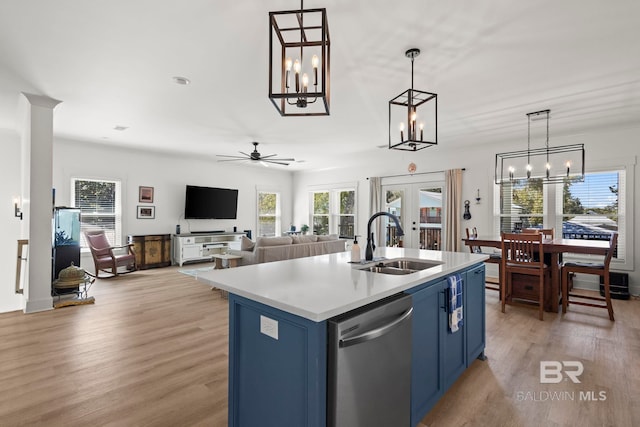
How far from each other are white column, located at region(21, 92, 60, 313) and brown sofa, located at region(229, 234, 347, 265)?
7.98 feet

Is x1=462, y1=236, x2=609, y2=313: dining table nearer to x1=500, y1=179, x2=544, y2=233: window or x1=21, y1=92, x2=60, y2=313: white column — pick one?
x1=500, y1=179, x2=544, y2=233: window

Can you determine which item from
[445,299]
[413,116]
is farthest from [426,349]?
[413,116]

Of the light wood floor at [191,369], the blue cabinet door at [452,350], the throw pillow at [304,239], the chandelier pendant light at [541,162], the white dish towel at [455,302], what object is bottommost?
the light wood floor at [191,369]

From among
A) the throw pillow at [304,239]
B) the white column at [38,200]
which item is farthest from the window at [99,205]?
the throw pillow at [304,239]

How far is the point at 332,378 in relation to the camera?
4.26ft

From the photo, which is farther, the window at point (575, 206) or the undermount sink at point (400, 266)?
the window at point (575, 206)

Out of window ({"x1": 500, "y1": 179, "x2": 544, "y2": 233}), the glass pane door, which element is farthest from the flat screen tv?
window ({"x1": 500, "y1": 179, "x2": 544, "y2": 233})

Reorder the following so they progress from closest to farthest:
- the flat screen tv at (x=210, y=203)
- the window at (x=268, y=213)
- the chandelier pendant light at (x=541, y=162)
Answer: the chandelier pendant light at (x=541, y=162), the flat screen tv at (x=210, y=203), the window at (x=268, y=213)

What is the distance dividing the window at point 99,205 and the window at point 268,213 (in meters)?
3.64

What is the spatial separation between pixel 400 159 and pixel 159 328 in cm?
601

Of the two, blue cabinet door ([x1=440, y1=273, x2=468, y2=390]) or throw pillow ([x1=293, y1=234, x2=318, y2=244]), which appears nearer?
blue cabinet door ([x1=440, y1=273, x2=468, y2=390])

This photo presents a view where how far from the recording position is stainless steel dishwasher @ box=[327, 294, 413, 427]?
1.30m

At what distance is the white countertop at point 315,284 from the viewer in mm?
1332

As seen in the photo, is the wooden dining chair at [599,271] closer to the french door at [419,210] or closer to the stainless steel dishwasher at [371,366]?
the french door at [419,210]
